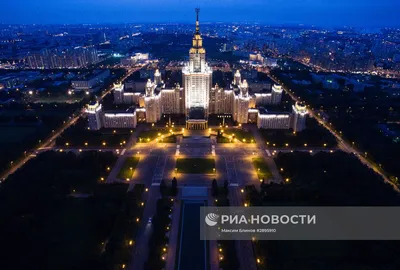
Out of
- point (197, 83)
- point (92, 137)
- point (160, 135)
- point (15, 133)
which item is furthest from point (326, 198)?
point (15, 133)

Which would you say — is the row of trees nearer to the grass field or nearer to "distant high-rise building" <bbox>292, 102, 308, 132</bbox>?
"distant high-rise building" <bbox>292, 102, 308, 132</bbox>

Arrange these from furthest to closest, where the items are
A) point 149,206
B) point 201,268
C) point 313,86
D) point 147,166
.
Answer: point 313,86
point 147,166
point 149,206
point 201,268

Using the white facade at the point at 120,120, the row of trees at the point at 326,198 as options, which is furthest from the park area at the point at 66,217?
the white facade at the point at 120,120

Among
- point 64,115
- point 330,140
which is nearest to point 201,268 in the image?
point 330,140

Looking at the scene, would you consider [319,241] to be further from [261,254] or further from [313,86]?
[313,86]

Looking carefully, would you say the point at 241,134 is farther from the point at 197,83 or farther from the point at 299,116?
the point at 197,83

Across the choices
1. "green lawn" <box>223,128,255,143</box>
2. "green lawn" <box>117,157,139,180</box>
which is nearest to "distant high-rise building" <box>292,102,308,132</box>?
"green lawn" <box>223,128,255,143</box>
